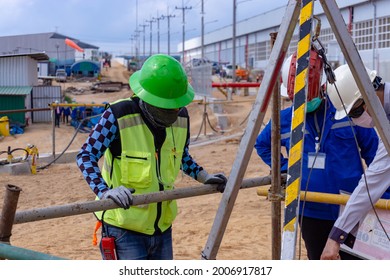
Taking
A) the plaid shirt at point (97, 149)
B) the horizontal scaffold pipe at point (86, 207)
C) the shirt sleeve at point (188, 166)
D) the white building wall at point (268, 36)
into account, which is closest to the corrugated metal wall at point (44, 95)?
the white building wall at point (268, 36)

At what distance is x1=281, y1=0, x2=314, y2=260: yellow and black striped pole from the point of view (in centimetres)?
222

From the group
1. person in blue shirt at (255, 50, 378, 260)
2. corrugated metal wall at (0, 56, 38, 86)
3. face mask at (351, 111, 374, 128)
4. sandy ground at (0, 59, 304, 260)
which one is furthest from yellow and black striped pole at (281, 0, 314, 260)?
corrugated metal wall at (0, 56, 38, 86)

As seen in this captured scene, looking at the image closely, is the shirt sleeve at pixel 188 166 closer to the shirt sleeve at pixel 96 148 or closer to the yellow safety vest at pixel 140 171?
the yellow safety vest at pixel 140 171

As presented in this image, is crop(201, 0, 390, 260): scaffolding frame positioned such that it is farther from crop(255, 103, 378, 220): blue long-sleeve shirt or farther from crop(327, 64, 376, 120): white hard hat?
crop(255, 103, 378, 220): blue long-sleeve shirt

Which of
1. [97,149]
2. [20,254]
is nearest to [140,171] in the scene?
[97,149]

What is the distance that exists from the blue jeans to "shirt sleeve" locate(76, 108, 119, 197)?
1.20ft

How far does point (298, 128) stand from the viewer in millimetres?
2270

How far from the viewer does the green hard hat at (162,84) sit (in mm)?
3074

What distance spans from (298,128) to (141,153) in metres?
1.10

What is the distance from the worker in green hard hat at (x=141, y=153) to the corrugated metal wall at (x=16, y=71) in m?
23.0

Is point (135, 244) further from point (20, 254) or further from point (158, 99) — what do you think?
point (20, 254)

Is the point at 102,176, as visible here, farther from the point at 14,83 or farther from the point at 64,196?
the point at 14,83

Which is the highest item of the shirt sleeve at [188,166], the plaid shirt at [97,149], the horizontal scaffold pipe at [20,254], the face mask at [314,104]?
the face mask at [314,104]

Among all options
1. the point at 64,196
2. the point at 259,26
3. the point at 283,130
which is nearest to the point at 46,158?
the point at 64,196
